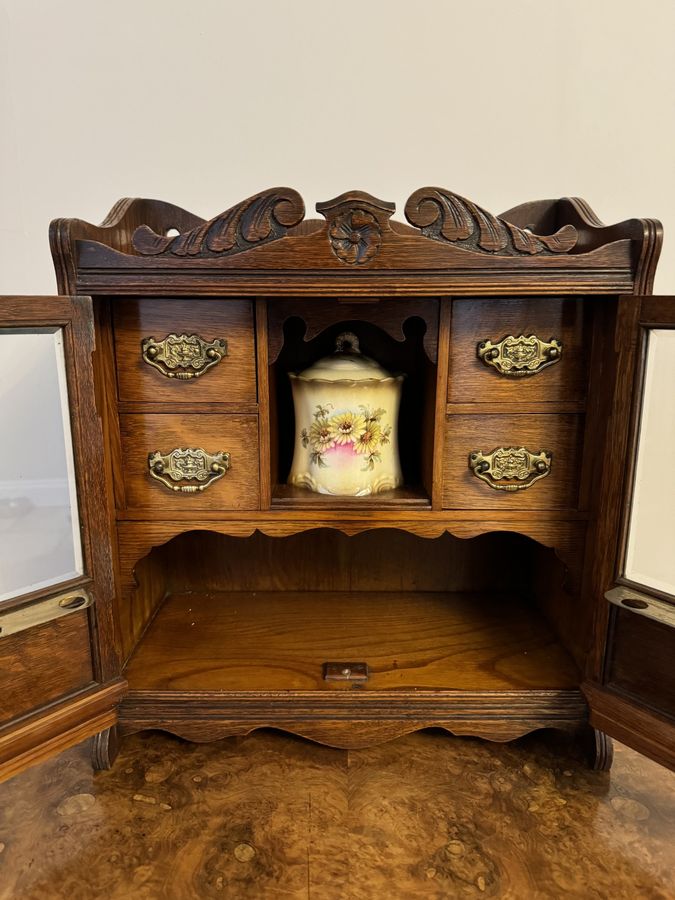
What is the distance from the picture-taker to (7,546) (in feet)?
2.44

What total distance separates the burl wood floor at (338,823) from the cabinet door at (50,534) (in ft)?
0.34

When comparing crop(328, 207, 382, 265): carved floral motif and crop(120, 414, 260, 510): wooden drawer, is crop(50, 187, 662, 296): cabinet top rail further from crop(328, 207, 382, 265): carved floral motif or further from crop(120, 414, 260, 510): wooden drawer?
crop(120, 414, 260, 510): wooden drawer

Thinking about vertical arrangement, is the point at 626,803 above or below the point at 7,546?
below

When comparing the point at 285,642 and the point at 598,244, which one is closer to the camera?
the point at 598,244

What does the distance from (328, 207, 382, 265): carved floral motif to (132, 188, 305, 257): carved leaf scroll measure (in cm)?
5

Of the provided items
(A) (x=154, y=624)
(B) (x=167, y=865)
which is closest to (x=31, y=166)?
(A) (x=154, y=624)

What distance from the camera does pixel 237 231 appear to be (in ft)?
2.45

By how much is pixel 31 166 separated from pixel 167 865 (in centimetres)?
119

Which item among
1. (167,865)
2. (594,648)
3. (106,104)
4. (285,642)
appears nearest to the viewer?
(167,865)

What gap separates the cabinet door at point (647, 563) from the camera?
73 cm

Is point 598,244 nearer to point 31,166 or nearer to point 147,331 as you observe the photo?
point 147,331

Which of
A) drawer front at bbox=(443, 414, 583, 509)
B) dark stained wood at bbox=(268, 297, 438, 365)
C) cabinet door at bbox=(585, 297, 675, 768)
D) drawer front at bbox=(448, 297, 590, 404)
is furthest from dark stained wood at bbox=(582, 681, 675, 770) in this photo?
dark stained wood at bbox=(268, 297, 438, 365)

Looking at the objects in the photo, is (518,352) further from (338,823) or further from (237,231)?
(338,823)

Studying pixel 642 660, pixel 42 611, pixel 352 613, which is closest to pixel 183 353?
pixel 42 611
